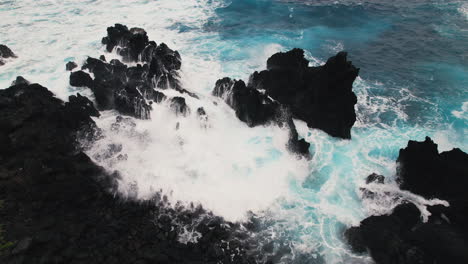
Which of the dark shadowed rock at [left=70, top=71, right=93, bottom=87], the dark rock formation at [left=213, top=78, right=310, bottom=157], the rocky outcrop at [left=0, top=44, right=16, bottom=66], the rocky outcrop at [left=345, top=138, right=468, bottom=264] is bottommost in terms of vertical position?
the rocky outcrop at [left=345, top=138, right=468, bottom=264]

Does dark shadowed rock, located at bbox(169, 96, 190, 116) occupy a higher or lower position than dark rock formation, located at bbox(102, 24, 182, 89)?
lower

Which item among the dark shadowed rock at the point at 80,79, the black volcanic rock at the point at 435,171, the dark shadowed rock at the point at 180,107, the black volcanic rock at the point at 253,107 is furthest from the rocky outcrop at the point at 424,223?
the dark shadowed rock at the point at 80,79

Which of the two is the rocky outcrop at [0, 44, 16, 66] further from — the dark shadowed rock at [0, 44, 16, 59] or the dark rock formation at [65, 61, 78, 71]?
the dark rock formation at [65, 61, 78, 71]

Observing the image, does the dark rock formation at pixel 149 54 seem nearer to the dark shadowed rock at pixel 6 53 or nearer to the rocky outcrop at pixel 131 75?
the rocky outcrop at pixel 131 75

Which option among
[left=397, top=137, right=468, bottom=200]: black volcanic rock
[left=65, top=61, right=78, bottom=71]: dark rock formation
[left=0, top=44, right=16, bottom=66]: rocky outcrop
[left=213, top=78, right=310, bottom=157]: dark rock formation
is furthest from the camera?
[left=0, top=44, right=16, bottom=66]: rocky outcrop

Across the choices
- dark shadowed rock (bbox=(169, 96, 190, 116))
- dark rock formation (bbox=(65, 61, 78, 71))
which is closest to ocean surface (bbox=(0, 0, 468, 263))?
dark shadowed rock (bbox=(169, 96, 190, 116))

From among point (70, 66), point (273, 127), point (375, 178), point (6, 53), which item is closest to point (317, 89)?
point (273, 127)

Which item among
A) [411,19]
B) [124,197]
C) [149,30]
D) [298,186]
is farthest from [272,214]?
[411,19]

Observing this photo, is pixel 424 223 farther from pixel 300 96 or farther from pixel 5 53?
pixel 5 53

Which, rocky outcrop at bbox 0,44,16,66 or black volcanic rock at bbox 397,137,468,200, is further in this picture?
rocky outcrop at bbox 0,44,16,66
